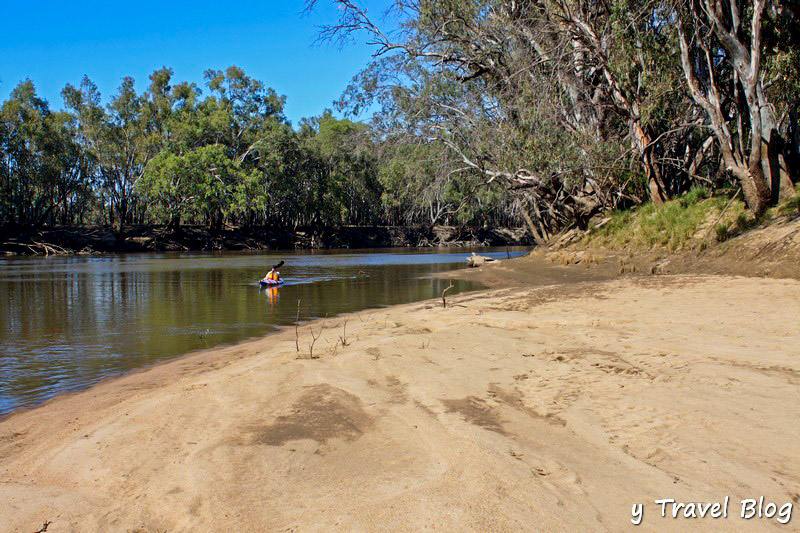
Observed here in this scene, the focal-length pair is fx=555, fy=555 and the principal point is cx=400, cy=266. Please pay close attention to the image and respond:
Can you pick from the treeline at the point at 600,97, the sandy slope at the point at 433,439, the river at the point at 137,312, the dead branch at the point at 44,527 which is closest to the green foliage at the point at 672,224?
the treeline at the point at 600,97

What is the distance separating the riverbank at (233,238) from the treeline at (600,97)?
120 ft

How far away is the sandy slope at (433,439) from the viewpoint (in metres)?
2.75

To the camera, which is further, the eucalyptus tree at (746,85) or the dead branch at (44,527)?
the eucalyptus tree at (746,85)

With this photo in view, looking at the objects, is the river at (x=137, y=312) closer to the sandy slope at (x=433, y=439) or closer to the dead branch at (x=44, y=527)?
the sandy slope at (x=433, y=439)

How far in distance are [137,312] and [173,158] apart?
39127 millimetres

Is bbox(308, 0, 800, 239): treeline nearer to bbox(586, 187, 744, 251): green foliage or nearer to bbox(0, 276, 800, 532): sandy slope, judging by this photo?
bbox(586, 187, 744, 251): green foliage

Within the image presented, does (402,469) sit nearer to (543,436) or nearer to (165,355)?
(543,436)

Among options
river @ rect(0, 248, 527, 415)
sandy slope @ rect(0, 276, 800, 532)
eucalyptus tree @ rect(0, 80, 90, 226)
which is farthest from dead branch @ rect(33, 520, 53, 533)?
eucalyptus tree @ rect(0, 80, 90, 226)

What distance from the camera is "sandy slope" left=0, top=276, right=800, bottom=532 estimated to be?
2.75 m

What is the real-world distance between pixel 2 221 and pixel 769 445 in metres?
60.7

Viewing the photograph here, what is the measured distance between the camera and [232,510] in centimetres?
279

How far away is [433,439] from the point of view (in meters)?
3.58

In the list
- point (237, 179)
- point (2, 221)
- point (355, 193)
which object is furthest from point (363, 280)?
point (355, 193)

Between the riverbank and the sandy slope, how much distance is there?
1947 inches
